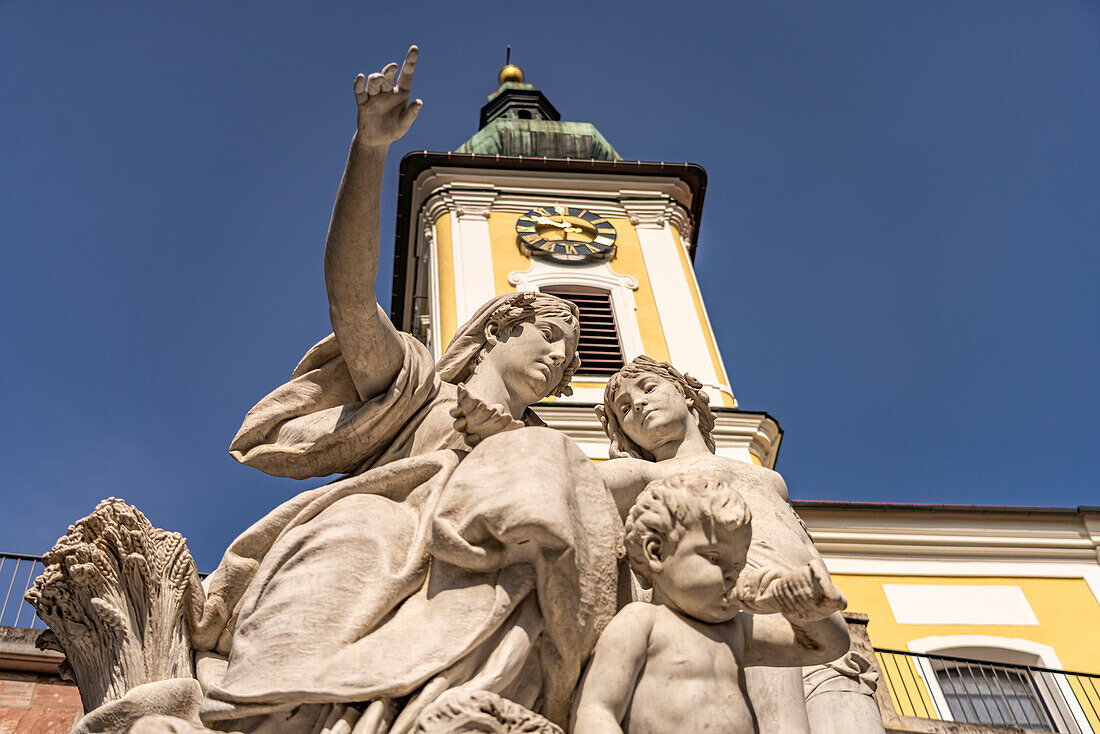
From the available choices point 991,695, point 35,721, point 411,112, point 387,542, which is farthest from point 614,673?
point 991,695

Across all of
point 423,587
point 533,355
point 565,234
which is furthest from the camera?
point 565,234

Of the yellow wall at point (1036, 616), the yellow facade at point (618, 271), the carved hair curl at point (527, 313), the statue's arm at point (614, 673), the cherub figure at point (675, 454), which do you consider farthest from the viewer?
the yellow facade at point (618, 271)

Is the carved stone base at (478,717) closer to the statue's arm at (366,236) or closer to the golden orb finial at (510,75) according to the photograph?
the statue's arm at (366,236)

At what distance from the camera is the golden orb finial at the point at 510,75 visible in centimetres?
5050

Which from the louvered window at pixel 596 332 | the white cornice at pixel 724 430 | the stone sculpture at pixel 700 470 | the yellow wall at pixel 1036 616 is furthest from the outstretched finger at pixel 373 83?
the louvered window at pixel 596 332

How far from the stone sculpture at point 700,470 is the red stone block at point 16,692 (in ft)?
24.6

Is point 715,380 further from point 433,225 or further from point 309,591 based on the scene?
point 309,591

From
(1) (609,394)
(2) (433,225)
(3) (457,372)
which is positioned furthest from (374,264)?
(2) (433,225)

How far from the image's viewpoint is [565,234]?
32312mm

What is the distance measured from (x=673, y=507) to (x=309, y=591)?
0.93 metres

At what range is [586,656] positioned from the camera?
3207 millimetres

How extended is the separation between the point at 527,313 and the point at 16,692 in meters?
7.85

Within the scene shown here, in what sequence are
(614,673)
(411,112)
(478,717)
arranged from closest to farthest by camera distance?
(478,717) < (614,673) < (411,112)

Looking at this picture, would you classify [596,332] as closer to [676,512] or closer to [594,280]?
[594,280]
